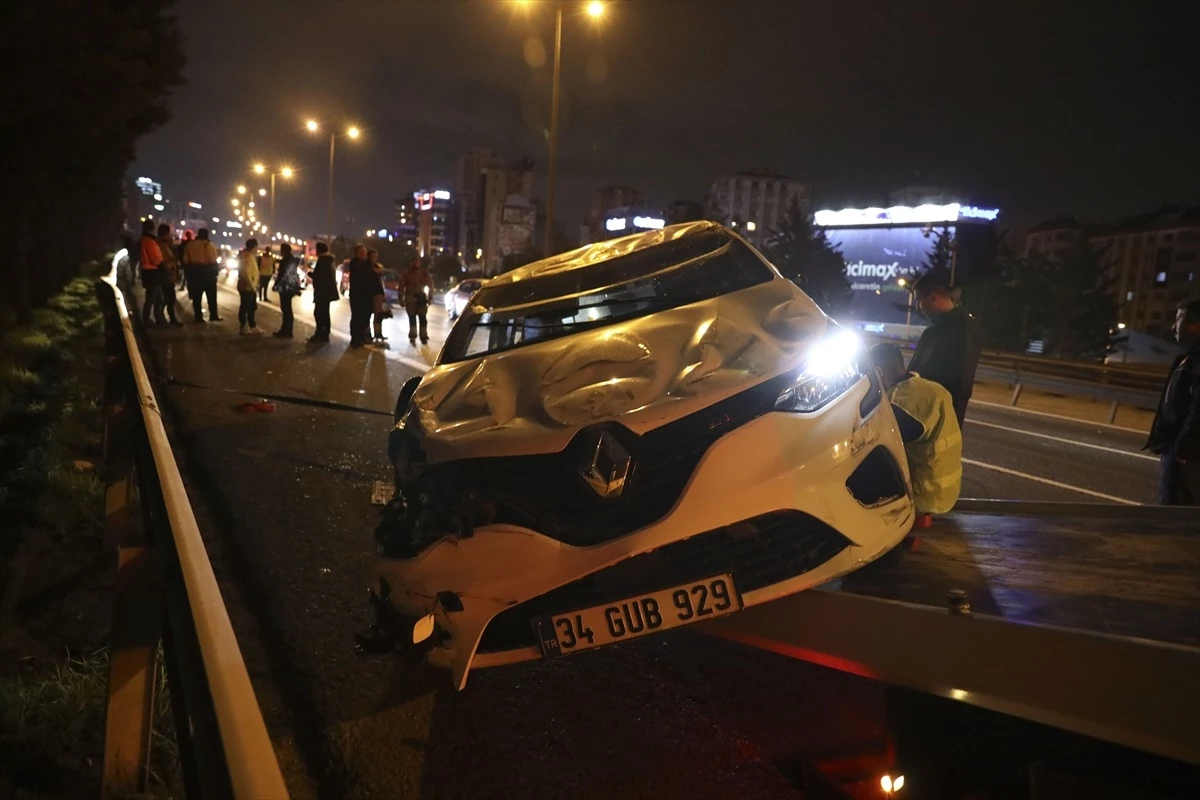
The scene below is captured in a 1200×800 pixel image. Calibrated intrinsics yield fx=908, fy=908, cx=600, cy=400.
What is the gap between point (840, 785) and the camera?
2906mm

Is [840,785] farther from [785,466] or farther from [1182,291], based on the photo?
[1182,291]

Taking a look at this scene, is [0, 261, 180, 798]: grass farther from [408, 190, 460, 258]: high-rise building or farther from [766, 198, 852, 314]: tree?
[408, 190, 460, 258]: high-rise building

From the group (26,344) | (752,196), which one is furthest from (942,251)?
(752,196)

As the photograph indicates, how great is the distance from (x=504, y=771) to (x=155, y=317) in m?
17.8

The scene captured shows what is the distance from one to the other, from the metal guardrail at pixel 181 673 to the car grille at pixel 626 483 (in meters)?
1.00

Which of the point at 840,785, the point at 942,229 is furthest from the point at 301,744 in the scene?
the point at 942,229

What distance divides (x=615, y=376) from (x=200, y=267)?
55.8 ft

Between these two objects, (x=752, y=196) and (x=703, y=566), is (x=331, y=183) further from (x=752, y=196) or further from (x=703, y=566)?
(x=752, y=196)

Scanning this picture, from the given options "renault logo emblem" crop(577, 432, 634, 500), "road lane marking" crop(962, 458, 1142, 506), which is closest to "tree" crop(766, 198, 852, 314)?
"road lane marking" crop(962, 458, 1142, 506)

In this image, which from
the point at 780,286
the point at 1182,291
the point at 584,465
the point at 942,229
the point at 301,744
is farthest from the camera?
the point at 1182,291

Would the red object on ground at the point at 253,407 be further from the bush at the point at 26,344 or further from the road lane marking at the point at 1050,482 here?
the road lane marking at the point at 1050,482

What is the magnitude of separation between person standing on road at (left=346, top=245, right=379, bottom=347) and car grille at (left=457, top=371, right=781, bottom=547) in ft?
46.2

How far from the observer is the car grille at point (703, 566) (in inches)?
125

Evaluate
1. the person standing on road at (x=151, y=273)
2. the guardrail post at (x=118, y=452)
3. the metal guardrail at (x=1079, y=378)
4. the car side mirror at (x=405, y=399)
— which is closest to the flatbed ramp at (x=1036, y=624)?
the car side mirror at (x=405, y=399)
